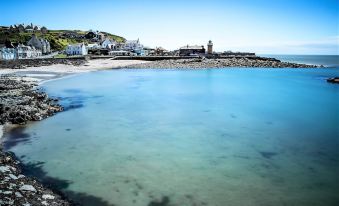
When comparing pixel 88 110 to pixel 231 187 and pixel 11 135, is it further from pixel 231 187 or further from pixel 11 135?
pixel 231 187

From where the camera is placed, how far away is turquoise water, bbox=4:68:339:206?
41.0 feet

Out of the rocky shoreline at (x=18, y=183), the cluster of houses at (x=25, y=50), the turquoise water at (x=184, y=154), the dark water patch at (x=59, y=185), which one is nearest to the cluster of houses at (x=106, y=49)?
the cluster of houses at (x=25, y=50)

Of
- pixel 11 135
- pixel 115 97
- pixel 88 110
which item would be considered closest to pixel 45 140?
pixel 11 135

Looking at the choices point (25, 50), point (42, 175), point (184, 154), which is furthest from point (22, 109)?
point (25, 50)

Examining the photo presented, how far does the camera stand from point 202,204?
38.2 ft

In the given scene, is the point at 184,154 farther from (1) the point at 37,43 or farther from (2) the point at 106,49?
(2) the point at 106,49

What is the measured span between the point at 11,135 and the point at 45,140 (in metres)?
2.31

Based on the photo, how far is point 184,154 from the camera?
17375mm

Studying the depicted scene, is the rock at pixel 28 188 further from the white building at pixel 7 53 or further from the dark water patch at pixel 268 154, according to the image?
the white building at pixel 7 53

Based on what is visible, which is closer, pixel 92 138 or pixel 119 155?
pixel 119 155

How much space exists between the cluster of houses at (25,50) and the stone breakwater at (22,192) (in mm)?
87771

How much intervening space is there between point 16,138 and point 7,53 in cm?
8498

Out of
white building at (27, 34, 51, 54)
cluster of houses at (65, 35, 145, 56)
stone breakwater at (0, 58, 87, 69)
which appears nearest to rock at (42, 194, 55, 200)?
stone breakwater at (0, 58, 87, 69)

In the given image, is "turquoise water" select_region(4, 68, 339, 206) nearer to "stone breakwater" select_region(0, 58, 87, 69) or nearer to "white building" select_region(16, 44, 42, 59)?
"stone breakwater" select_region(0, 58, 87, 69)
